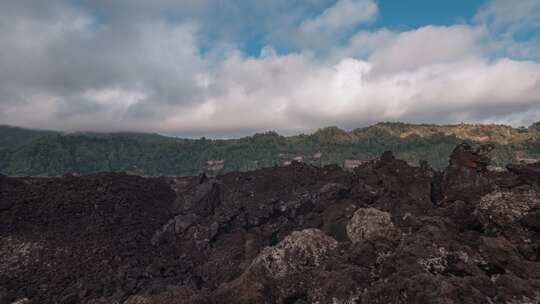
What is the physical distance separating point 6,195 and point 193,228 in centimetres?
2371

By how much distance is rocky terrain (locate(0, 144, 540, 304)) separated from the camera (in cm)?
1856

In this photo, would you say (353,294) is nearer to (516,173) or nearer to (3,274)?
(516,173)

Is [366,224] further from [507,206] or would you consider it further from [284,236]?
[284,236]

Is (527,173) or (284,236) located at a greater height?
(527,173)

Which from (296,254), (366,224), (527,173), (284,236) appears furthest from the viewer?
(284,236)

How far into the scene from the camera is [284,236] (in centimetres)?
3888

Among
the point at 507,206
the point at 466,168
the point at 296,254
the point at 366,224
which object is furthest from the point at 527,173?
the point at 296,254

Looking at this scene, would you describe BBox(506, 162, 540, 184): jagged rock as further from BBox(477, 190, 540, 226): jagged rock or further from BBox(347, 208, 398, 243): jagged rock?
BBox(347, 208, 398, 243): jagged rock

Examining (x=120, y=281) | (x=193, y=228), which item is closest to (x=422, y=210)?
(x=193, y=228)

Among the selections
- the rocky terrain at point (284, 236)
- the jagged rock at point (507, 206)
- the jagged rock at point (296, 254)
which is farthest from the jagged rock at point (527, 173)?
the jagged rock at point (296, 254)

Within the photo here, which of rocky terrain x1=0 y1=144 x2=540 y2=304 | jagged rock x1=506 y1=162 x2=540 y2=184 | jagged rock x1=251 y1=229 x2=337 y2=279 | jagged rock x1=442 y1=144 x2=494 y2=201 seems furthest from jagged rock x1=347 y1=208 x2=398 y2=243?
jagged rock x1=442 y1=144 x2=494 y2=201

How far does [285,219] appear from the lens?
4416cm

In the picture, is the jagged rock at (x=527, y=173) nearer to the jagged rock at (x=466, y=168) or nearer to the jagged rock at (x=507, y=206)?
the jagged rock at (x=466, y=168)

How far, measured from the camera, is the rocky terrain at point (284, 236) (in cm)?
1856
